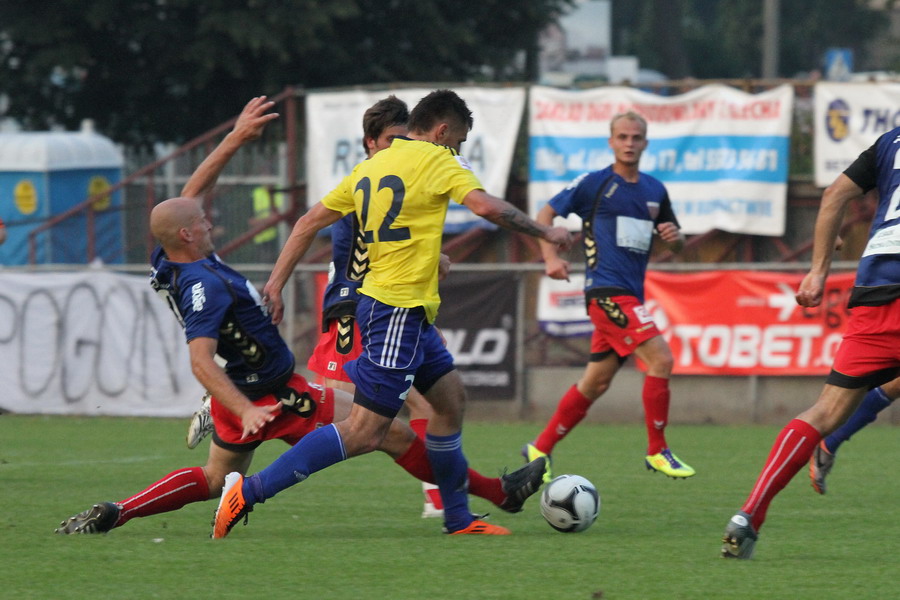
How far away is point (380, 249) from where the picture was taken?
253 inches

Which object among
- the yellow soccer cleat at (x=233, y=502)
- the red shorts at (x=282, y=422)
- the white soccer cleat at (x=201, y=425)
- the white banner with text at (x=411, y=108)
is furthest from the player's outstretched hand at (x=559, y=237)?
the white banner with text at (x=411, y=108)

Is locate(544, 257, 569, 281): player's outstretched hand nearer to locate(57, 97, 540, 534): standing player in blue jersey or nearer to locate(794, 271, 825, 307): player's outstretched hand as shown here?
locate(57, 97, 540, 534): standing player in blue jersey

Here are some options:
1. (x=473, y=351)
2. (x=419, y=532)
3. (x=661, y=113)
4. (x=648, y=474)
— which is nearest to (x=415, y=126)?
(x=419, y=532)

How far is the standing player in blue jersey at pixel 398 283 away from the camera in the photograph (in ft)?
20.3

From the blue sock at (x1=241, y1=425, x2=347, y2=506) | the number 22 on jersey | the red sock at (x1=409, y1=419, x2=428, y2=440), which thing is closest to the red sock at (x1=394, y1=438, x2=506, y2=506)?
the blue sock at (x1=241, y1=425, x2=347, y2=506)

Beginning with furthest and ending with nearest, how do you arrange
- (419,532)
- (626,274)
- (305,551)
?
1. (626,274)
2. (419,532)
3. (305,551)

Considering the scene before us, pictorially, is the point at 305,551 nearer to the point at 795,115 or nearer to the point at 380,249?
the point at 380,249

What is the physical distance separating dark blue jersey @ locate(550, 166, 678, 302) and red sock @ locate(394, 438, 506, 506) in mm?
2805

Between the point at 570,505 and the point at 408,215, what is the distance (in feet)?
4.92

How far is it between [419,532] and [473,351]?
701cm

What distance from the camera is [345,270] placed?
7.48 meters

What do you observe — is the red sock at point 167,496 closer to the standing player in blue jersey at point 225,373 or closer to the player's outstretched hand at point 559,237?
the standing player in blue jersey at point 225,373

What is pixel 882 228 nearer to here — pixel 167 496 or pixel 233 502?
pixel 233 502

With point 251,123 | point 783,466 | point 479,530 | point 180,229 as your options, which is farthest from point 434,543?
point 251,123
